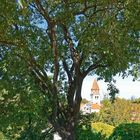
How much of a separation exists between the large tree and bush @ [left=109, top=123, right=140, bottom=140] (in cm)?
328

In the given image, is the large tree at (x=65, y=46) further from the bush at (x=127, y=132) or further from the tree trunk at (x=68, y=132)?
the bush at (x=127, y=132)

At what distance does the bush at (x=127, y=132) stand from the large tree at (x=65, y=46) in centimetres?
328

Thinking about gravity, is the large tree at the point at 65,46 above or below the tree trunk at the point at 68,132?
above

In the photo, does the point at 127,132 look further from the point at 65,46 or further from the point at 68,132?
the point at 65,46

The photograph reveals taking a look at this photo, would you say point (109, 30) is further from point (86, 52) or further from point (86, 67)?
point (86, 67)

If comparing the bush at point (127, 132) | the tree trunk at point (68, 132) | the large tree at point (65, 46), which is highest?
the large tree at point (65, 46)

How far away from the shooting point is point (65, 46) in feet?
60.3

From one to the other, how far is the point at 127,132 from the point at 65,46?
19.7 ft

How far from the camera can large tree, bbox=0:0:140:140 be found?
15.3 metres

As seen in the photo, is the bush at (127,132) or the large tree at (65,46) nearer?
the large tree at (65,46)

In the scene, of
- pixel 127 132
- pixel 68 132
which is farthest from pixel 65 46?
pixel 127 132

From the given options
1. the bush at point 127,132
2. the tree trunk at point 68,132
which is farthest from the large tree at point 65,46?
the bush at point 127,132

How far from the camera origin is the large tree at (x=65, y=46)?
50.3 feet

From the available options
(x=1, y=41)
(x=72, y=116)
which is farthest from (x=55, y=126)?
(x=1, y=41)
